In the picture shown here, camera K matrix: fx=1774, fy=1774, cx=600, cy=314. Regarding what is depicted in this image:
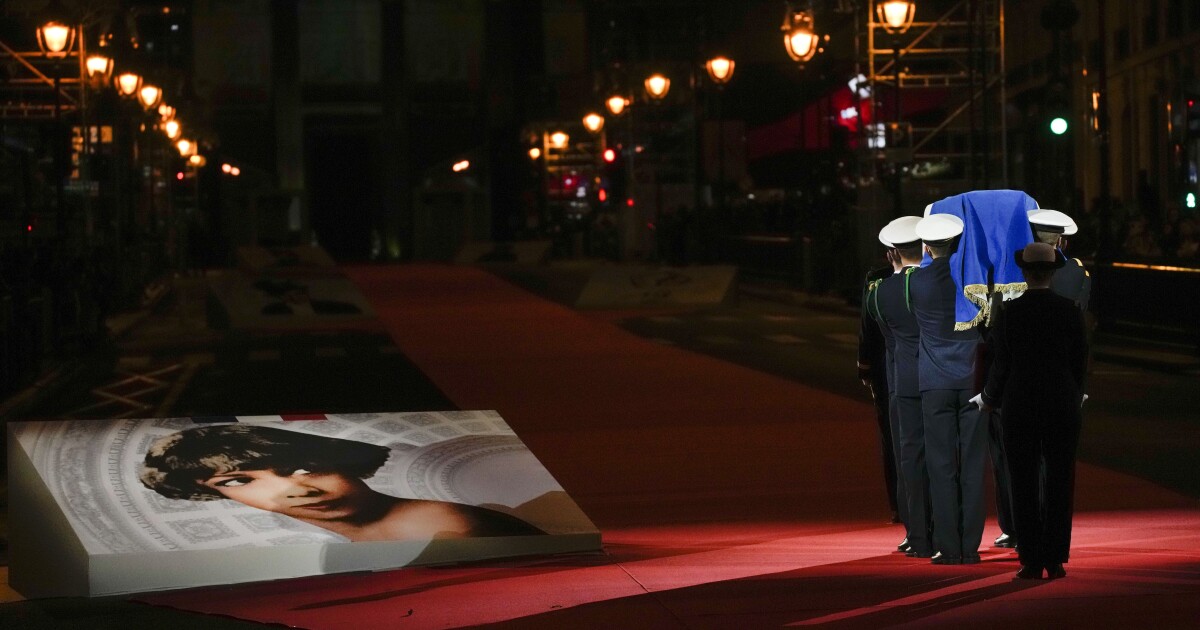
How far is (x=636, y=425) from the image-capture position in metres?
17.4

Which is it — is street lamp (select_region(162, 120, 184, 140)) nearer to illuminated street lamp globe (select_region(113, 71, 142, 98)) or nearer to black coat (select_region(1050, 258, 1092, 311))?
illuminated street lamp globe (select_region(113, 71, 142, 98))

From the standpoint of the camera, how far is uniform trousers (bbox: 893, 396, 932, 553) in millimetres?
9578

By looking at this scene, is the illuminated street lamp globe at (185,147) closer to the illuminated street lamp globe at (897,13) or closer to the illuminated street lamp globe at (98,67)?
the illuminated street lamp globe at (98,67)

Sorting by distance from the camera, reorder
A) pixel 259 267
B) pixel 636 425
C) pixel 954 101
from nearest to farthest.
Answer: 1. pixel 636 425
2. pixel 954 101
3. pixel 259 267

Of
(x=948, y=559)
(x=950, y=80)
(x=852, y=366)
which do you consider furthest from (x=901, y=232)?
(x=950, y=80)

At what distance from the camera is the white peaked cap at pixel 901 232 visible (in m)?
9.41

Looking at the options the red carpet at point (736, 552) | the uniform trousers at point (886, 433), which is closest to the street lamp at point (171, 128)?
the red carpet at point (736, 552)

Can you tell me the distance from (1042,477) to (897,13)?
82.8 feet

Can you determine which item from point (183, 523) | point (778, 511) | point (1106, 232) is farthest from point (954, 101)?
point (183, 523)

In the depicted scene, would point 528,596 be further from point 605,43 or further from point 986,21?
point 605,43

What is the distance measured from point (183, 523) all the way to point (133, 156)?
39379mm

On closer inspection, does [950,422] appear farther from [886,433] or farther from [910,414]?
[886,433]

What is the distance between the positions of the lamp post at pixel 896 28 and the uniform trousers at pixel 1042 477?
25.1 meters

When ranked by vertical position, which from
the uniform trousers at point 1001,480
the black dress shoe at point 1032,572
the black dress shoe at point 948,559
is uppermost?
the uniform trousers at point 1001,480
